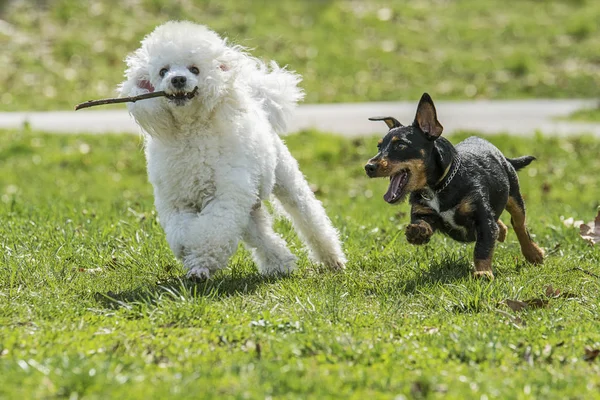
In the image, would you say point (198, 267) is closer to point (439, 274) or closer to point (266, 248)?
point (266, 248)

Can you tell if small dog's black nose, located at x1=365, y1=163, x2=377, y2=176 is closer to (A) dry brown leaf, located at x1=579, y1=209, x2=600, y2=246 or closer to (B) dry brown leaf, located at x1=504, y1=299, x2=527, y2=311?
(B) dry brown leaf, located at x1=504, y1=299, x2=527, y2=311

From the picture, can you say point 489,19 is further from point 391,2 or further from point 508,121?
point 508,121

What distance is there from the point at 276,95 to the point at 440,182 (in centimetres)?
153

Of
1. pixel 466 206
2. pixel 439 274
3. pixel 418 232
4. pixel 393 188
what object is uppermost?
pixel 393 188

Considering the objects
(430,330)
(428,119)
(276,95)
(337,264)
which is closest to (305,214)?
(337,264)

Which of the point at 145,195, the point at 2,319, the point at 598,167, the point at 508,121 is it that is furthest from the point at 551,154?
the point at 2,319

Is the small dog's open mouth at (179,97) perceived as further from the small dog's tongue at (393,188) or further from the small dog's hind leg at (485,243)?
the small dog's hind leg at (485,243)

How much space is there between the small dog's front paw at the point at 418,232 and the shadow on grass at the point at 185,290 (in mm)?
824

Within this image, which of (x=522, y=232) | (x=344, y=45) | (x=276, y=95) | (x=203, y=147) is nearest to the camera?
(x=203, y=147)

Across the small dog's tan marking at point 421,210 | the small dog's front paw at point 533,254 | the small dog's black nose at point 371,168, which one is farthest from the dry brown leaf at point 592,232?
the small dog's black nose at point 371,168

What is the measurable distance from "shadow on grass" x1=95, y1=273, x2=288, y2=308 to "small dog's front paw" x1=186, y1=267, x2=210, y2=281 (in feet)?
0.10

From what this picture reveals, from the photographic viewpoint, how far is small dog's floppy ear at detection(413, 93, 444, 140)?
5449mm

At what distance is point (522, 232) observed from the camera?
6.05 metres

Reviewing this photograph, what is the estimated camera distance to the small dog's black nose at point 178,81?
5383mm
